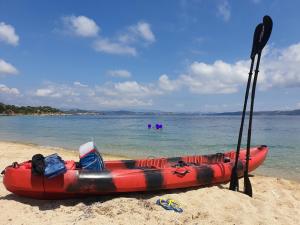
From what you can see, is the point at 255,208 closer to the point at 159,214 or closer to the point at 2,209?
the point at 159,214

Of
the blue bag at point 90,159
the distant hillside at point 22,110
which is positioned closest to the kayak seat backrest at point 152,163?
the blue bag at point 90,159

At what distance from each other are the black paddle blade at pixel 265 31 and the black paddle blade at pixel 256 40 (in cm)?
6

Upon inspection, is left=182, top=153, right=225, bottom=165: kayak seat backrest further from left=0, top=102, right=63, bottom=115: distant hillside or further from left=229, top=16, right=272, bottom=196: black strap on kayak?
left=0, top=102, right=63, bottom=115: distant hillside

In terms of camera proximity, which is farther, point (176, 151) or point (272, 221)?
point (176, 151)

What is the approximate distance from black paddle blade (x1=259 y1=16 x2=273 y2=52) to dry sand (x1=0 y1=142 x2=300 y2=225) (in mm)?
3381

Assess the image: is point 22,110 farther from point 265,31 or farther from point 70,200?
point 265,31

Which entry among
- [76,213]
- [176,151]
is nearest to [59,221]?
[76,213]

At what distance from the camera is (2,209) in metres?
5.52

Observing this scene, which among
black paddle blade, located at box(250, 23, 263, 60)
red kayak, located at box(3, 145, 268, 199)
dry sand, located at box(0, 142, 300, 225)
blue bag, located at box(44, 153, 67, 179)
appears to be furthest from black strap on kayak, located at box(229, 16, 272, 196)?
blue bag, located at box(44, 153, 67, 179)

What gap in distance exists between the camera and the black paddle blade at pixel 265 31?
6.64 m

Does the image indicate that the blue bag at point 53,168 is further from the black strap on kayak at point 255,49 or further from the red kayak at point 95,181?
the black strap on kayak at point 255,49

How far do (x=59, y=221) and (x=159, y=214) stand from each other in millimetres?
1706

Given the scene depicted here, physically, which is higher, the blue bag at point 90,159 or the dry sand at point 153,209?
the blue bag at point 90,159

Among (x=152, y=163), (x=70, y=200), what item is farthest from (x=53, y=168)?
(x=152, y=163)
